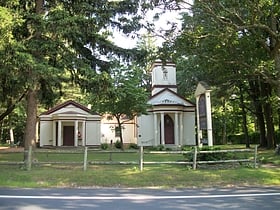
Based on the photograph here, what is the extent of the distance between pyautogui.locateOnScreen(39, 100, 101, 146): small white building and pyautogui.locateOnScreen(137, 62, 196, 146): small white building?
5.45m

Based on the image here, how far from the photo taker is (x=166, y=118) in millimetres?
38406

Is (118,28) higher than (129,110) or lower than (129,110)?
higher

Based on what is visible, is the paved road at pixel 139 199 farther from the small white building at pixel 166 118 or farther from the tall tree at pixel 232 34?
the small white building at pixel 166 118

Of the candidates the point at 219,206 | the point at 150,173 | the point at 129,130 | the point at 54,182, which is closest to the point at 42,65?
the point at 54,182

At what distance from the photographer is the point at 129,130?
50.1m

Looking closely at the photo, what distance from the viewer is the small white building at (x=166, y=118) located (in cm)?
3697

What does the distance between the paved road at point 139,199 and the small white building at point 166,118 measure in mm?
25803

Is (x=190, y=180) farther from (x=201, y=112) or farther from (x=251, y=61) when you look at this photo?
(x=251, y=61)

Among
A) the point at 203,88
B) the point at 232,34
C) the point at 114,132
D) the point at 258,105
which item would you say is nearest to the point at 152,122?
the point at 258,105

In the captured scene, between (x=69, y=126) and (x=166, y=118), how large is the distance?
421 inches

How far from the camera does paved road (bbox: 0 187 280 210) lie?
8375mm

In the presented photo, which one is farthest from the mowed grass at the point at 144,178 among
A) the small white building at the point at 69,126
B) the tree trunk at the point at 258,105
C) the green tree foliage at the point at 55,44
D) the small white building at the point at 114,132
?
the small white building at the point at 114,132

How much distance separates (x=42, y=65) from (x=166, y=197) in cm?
815

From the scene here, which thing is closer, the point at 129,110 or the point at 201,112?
the point at 201,112
